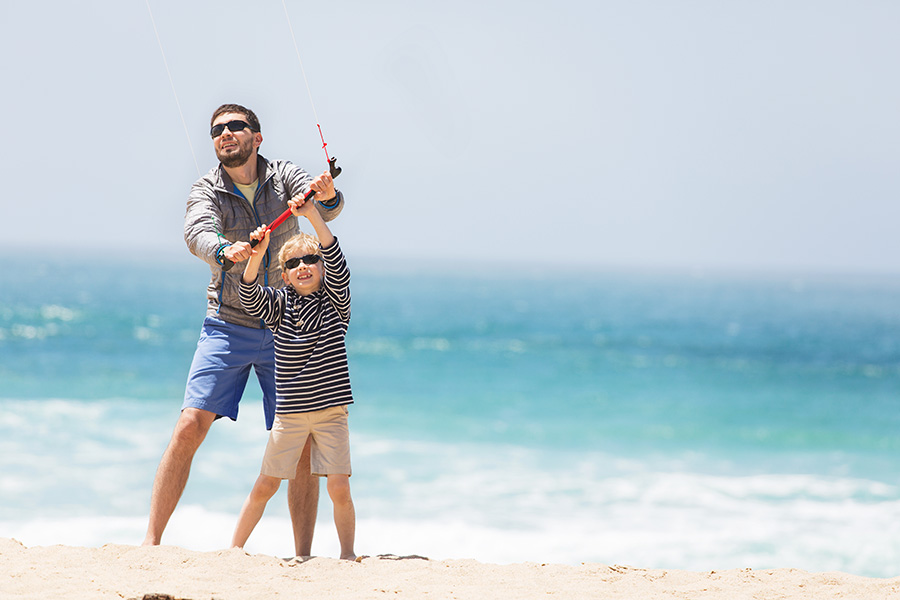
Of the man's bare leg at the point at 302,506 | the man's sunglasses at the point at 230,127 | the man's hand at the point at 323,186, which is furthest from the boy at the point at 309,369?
the man's sunglasses at the point at 230,127

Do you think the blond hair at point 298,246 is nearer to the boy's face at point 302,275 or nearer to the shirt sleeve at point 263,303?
the boy's face at point 302,275

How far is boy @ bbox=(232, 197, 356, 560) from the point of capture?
3631 mm

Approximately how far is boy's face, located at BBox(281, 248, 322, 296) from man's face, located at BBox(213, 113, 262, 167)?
1.57ft

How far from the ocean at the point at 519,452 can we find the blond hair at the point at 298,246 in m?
3.21

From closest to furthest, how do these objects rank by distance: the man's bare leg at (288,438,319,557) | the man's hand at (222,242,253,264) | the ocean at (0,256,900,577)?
the man's hand at (222,242,253,264) < the man's bare leg at (288,438,319,557) < the ocean at (0,256,900,577)

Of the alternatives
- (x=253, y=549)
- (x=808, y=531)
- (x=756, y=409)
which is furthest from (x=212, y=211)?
(x=756, y=409)

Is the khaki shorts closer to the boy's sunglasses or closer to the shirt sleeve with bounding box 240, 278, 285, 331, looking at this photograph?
the shirt sleeve with bounding box 240, 278, 285, 331

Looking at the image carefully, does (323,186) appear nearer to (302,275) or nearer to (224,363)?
(302,275)

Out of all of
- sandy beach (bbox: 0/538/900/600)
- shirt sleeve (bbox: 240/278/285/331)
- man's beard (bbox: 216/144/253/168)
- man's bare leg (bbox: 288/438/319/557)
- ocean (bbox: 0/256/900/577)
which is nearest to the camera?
sandy beach (bbox: 0/538/900/600)

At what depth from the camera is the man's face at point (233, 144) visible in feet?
12.2

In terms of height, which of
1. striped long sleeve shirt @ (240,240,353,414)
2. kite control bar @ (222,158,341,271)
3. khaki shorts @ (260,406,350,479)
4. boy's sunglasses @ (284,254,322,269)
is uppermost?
kite control bar @ (222,158,341,271)

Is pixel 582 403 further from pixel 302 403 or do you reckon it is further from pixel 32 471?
pixel 302 403

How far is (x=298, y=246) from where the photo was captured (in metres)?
3.68

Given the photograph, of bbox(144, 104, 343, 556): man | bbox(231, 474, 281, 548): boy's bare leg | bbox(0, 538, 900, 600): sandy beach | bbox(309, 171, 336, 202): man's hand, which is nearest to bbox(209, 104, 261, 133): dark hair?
bbox(144, 104, 343, 556): man
